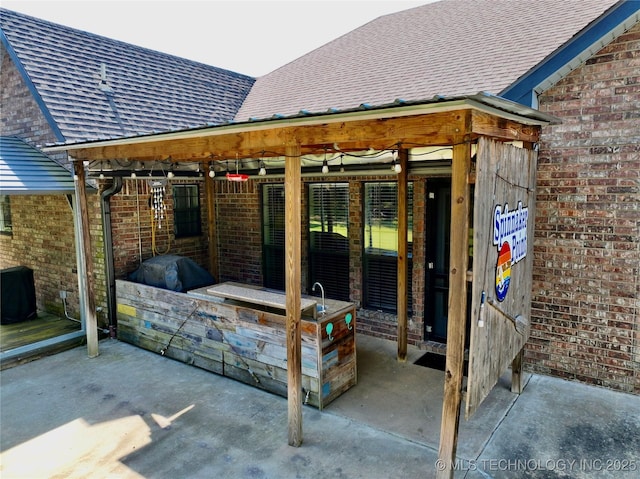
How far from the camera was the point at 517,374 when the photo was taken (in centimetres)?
505

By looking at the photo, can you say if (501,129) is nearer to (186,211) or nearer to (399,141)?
(399,141)

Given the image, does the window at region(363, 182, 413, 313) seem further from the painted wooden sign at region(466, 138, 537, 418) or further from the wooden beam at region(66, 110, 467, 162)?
the painted wooden sign at region(466, 138, 537, 418)

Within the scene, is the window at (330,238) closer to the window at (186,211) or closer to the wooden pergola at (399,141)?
the wooden pergola at (399,141)

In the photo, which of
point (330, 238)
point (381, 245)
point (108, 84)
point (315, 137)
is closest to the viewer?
point (315, 137)

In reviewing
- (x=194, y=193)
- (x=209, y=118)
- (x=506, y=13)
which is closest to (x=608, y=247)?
(x=506, y=13)

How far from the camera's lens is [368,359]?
6133 mm

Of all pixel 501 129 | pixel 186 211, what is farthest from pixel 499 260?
pixel 186 211

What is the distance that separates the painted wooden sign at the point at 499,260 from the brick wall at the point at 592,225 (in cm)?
61

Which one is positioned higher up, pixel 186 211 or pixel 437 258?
pixel 186 211

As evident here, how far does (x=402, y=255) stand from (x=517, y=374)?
1.97m

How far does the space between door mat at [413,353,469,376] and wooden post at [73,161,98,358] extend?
4.65m

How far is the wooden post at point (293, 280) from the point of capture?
3998mm

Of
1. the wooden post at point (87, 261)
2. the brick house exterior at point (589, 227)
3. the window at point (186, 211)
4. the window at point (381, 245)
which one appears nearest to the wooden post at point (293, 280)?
the brick house exterior at point (589, 227)

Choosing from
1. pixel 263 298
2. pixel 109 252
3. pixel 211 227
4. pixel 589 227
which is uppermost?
pixel 589 227
